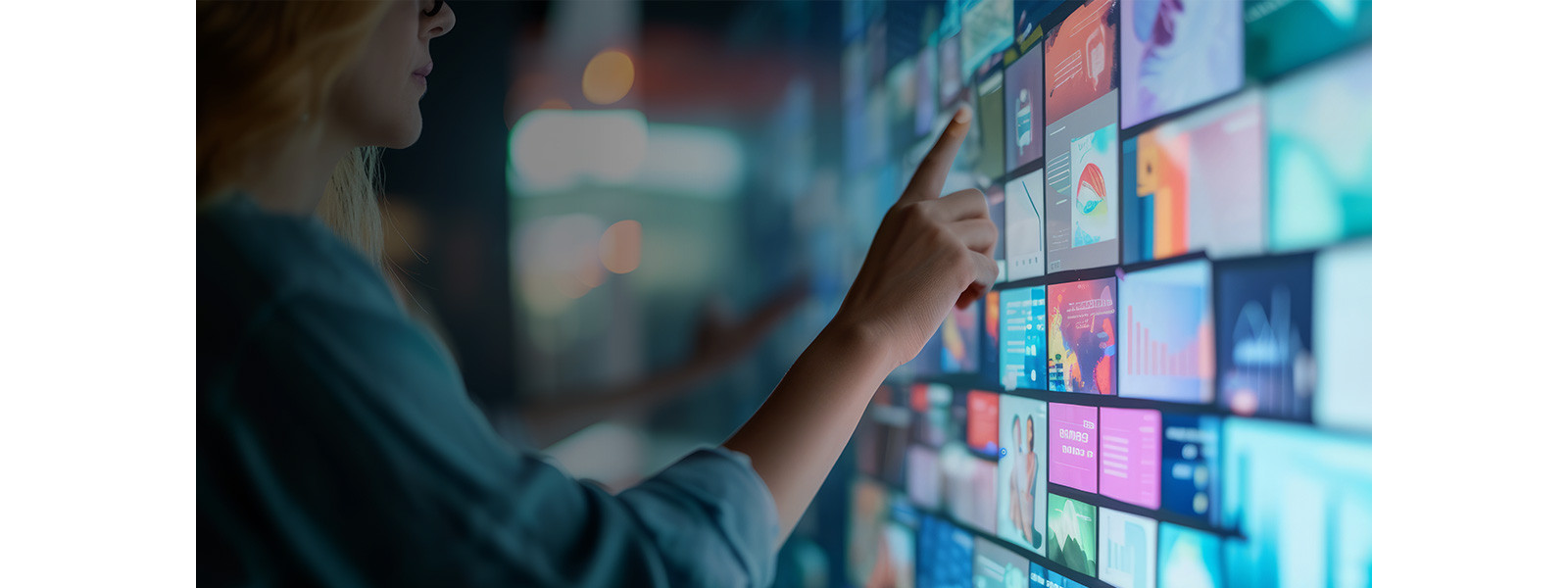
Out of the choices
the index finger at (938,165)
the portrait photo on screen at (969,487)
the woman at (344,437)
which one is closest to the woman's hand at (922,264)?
the index finger at (938,165)

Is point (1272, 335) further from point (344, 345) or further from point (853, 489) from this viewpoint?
point (853, 489)

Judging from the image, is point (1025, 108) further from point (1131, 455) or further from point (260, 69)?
point (260, 69)

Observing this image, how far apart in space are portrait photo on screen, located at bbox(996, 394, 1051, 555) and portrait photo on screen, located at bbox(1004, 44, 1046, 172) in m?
0.23

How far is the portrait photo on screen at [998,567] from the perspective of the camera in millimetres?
721

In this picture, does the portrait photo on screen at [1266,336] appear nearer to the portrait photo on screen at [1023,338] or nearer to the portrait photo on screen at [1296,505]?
the portrait photo on screen at [1296,505]

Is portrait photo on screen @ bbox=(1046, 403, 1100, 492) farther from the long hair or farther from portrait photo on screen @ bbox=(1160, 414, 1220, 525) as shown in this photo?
the long hair

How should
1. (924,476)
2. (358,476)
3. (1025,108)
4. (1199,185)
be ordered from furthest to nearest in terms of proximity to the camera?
1. (924,476)
2. (1025,108)
3. (1199,185)
4. (358,476)

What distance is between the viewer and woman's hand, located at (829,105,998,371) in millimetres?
586

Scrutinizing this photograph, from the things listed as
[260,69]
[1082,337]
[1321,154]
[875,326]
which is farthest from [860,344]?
[260,69]

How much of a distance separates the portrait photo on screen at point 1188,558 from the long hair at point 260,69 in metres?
0.62

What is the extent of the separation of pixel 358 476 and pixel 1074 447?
504mm

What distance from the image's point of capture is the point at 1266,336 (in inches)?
18.1

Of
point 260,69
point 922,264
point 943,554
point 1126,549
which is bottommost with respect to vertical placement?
point 943,554

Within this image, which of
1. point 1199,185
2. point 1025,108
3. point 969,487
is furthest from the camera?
point 969,487
